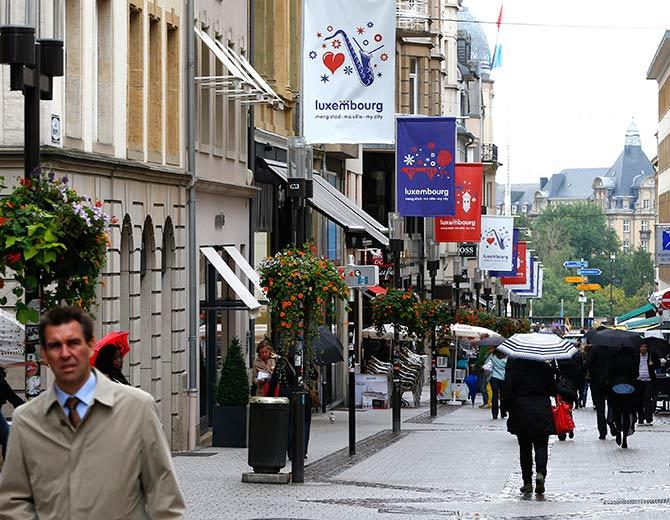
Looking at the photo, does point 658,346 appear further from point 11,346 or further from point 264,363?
point 11,346

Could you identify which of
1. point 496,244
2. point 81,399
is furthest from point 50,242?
point 496,244

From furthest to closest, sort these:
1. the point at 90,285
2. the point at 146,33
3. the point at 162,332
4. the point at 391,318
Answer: the point at 391,318 → the point at 162,332 → the point at 146,33 → the point at 90,285

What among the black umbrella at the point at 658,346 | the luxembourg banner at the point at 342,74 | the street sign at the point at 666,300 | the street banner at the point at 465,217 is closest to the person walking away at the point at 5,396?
the luxembourg banner at the point at 342,74

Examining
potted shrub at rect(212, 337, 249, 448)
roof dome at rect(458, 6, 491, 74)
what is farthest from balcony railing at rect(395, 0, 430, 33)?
roof dome at rect(458, 6, 491, 74)

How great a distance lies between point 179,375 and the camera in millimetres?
27953

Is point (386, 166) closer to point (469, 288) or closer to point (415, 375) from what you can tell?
point (415, 375)

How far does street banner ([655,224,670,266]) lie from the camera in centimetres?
5656

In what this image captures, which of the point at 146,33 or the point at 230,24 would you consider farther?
the point at 230,24

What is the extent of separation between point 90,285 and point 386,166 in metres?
47.0

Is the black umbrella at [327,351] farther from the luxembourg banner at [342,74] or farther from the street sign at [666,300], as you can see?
the street sign at [666,300]

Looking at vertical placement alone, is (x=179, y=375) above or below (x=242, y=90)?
below

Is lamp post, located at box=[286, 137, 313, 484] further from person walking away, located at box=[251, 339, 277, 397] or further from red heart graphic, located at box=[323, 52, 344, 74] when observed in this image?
red heart graphic, located at box=[323, 52, 344, 74]

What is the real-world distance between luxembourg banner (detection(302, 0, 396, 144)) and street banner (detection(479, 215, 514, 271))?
1623 inches

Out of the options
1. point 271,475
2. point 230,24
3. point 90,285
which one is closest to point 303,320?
point 271,475
